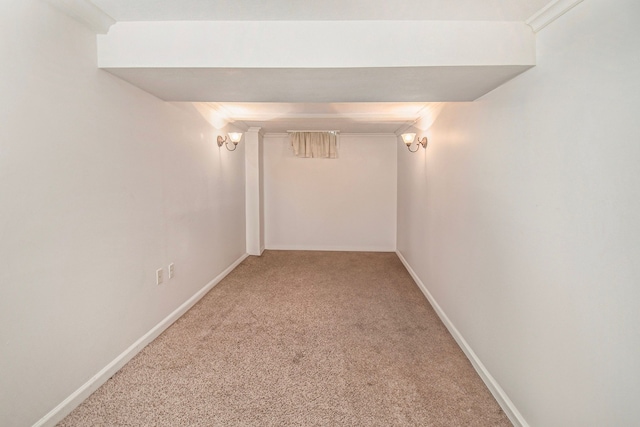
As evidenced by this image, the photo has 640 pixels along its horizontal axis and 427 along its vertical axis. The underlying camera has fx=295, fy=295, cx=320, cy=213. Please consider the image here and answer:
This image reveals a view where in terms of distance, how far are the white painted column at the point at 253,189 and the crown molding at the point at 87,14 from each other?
3134mm

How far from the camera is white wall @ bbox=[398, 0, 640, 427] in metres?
0.99

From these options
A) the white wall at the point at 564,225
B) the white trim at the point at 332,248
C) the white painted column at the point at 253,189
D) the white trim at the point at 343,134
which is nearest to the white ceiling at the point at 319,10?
the white wall at the point at 564,225

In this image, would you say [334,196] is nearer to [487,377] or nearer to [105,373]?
[487,377]

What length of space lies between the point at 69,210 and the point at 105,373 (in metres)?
1.05

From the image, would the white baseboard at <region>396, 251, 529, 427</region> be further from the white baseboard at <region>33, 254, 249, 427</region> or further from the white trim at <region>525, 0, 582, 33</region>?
the white baseboard at <region>33, 254, 249, 427</region>

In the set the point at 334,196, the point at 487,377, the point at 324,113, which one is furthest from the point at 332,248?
the point at 487,377

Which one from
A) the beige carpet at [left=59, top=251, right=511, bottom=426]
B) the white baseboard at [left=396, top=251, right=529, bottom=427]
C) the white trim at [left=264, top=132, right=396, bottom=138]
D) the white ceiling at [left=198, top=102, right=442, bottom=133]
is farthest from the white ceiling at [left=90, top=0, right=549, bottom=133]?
the white trim at [left=264, top=132, right=396, bottom=138]

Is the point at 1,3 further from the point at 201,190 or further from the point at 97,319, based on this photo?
the point at 201,190

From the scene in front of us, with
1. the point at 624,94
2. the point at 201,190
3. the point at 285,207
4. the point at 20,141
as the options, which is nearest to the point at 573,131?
the point at 624,94

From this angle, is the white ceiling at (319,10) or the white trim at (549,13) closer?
the white trim at (549,13)

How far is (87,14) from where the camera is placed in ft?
5.00

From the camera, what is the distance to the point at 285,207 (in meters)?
5.45

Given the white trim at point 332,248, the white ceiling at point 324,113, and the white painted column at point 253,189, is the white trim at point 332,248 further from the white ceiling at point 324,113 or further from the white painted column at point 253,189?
the white ceiling at point 324,113

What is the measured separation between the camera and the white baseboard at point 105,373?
4.90 feet
